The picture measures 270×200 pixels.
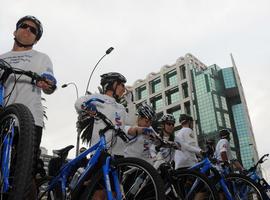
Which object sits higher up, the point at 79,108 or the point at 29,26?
the point at 29,26

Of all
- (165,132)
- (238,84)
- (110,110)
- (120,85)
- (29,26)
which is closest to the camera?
(29,26)

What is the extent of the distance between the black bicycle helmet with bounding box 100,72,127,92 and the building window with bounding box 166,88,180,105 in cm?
4848

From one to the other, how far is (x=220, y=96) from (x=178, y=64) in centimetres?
1010

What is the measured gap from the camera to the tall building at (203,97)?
5100cm

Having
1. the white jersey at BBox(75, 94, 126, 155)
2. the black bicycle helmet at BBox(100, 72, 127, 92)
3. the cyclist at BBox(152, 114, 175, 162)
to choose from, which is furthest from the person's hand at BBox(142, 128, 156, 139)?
the cyclist at BBox(152, 114, 175, 162)

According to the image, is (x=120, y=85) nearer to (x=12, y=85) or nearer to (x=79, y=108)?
(x=79, y=108)

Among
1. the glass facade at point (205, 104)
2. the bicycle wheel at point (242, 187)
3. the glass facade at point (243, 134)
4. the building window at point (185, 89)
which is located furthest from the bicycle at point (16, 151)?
the glass facade at point (243, 134)

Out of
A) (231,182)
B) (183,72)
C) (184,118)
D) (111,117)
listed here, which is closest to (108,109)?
(111,117)

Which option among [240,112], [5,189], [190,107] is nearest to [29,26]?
[5,189]

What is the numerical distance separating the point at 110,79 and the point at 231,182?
291 centimetres

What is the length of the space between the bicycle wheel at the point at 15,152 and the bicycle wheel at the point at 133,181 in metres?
0.94

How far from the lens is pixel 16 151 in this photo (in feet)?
7.86

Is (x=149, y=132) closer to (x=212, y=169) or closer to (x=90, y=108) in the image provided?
(x=90, y=108)

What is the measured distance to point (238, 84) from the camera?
59.8m
